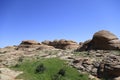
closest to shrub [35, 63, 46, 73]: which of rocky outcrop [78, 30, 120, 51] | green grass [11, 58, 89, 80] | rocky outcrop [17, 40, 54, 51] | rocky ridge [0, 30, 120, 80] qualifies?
green grass [11, 58, 89, 80]

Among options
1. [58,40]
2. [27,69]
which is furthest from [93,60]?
[58,40]

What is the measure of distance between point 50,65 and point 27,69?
19.0 ft

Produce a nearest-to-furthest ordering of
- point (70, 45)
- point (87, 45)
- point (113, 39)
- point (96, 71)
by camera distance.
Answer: point (96, 71) < point (113, 39) < point (87, 45) < point (70, 45)

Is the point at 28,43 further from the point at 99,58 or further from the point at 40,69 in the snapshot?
the point at 99,58

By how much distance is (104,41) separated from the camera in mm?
69062

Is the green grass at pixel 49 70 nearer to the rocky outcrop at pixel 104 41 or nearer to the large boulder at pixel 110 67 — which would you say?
the large boulder at pixel 110 67

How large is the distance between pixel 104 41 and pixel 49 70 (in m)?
20.9

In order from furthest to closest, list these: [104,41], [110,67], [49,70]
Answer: [104,41], [49,70], [110,67]

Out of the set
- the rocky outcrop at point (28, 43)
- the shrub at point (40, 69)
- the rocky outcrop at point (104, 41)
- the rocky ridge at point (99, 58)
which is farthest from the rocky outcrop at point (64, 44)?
the shrub at point (40, 69)

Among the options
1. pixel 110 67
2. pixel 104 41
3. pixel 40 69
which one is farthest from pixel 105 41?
pixel 40 69

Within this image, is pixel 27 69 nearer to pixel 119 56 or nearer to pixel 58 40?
pixel 119 56

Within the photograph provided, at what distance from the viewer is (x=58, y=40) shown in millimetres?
124312

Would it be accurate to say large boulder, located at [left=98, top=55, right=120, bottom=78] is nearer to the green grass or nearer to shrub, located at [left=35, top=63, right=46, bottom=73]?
the green grass

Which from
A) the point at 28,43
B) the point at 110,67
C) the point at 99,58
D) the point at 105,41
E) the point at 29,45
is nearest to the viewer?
the point at 110,67
